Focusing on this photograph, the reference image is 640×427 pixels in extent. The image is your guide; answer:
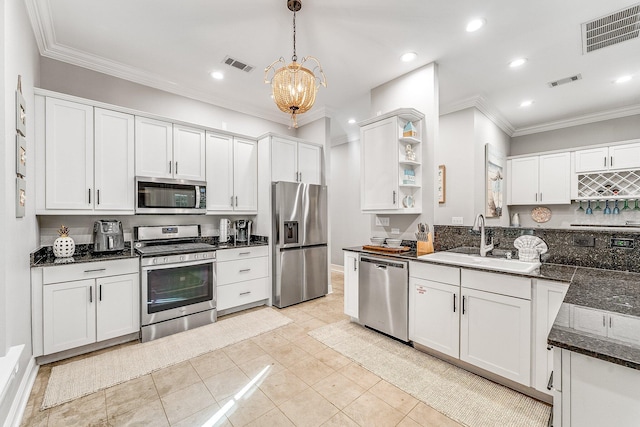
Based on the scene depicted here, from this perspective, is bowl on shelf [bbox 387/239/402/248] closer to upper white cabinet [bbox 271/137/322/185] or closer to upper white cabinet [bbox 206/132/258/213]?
upper white cabinet [bbox 271/137/322/185]

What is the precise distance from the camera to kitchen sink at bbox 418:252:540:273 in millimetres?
2154

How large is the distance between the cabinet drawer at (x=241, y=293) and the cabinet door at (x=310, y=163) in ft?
5.56

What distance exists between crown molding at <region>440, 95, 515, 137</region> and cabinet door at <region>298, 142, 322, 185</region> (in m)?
2.12

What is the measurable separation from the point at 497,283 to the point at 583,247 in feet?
2.49

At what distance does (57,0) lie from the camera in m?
2.23

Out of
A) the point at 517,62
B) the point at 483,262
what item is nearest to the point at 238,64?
the point at 517,62

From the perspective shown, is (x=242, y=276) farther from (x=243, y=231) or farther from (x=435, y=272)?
(x=435, y=272)

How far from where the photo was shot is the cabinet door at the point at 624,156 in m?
4.12

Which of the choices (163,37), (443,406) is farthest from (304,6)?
(443,406)

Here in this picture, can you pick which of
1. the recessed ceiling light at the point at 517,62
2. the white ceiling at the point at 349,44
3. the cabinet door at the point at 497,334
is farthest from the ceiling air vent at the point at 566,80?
the cabinet door at the point at 497,334

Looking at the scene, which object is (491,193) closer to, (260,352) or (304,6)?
(304,6)

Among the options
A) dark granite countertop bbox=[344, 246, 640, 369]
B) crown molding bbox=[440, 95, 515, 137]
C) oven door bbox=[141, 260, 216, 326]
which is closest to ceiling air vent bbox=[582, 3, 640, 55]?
crown molding bbox=[440, 95, 515, 137]

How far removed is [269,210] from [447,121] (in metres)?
3.12

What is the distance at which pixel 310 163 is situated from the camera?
4375 millimetres
